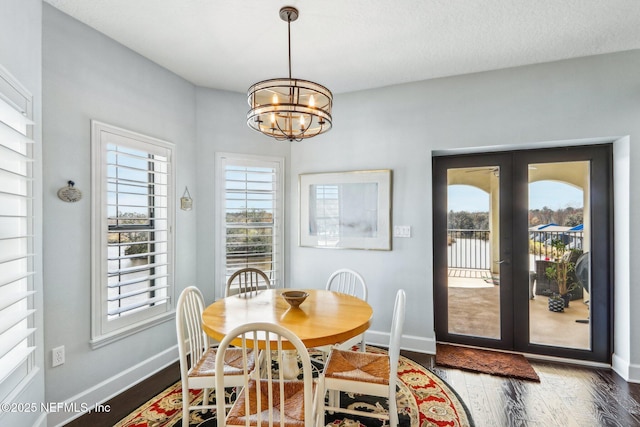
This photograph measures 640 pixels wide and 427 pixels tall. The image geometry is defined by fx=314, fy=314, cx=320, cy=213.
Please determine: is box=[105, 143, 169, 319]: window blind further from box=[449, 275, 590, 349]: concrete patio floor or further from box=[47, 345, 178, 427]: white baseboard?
box=[449, 275, 590, 349]: concrete patio floor

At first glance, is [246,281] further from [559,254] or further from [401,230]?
[559,254]

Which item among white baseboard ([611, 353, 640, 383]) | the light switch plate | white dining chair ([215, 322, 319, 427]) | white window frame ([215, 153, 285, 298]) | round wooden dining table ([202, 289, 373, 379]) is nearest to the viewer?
white dining chair ([215, 322, 319, 427])

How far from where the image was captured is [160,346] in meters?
2.97

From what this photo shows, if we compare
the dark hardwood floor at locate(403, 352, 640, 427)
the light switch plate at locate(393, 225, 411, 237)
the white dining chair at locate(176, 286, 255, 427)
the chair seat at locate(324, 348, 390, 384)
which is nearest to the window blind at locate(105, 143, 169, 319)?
the white dining chair at locate(176, 286, 255, 427)

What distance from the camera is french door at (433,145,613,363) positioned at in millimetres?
2986

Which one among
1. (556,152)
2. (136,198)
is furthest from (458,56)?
(136,198)

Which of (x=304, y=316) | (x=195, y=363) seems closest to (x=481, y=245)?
(x=304, y=316)

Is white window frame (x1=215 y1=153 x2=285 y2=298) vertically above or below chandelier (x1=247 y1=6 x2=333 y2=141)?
below

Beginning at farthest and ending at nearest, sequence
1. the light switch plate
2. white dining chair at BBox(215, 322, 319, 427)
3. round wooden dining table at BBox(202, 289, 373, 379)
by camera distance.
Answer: the light switch plate
round wooden dining table at BBox(202, 289, 373, 379)
white dining chair at BBox(215, 322, 319, 427)

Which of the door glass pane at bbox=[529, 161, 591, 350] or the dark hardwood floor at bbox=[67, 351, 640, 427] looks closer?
the dark hardwood floor at bbox=[67, 351, 640, 427]

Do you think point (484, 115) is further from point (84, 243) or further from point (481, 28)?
point (84, 243)

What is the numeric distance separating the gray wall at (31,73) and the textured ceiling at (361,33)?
1.27 feet

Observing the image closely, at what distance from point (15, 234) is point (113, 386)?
4.79 ft

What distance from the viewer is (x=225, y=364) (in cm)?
199
